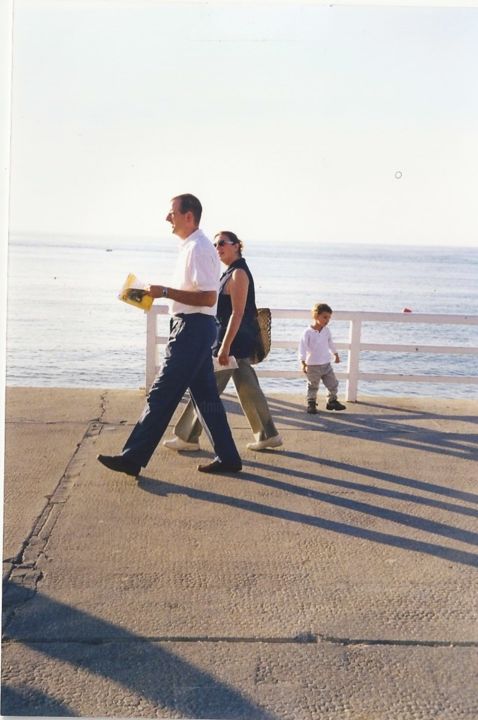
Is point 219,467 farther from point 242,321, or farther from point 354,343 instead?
point 354,343

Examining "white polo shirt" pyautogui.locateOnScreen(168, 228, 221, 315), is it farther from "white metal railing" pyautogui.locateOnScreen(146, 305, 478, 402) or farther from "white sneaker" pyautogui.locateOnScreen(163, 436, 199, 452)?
"white metal railing" pyautogui.locateOnScreen(146, 305, 478, 402)

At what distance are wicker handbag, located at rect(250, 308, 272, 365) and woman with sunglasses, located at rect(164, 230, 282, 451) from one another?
84mm

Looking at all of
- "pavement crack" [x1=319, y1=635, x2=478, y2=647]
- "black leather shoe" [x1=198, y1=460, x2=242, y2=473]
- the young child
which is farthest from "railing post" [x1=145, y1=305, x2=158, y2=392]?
"pavement crack" [x1=319, y1=635, x2=478, y2=647]

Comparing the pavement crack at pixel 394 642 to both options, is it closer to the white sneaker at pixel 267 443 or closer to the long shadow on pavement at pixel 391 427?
the white sneaker at pixel 267 443

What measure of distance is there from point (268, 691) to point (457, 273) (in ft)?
220

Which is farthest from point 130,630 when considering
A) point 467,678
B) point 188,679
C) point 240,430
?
point 240,430

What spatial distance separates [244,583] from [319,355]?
452 centimetres

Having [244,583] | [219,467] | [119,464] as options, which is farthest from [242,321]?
[244,583]

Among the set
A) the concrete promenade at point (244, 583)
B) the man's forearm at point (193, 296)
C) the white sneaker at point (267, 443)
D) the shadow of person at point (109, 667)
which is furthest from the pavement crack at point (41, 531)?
the man's forearm at point (193, 296)

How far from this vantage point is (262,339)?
6.71 meters

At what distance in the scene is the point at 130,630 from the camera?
11.7 ft

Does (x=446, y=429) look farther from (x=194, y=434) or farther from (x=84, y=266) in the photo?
(x=84, y=266)

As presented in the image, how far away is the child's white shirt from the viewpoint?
Answer: 8375 millimetres

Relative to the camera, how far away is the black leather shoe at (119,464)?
554 cm
